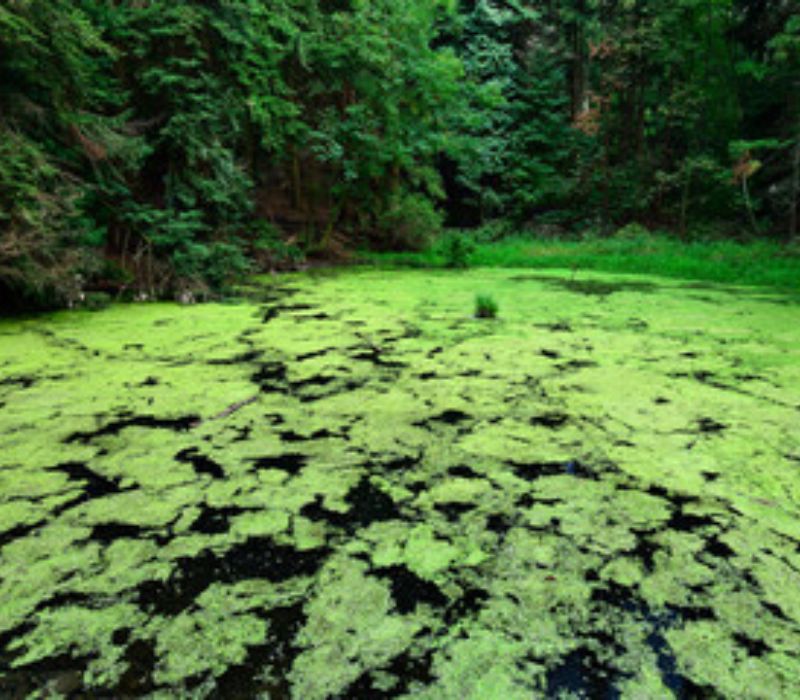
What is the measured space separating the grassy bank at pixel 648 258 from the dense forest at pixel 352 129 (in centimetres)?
64

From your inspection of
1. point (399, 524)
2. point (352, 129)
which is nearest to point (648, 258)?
point (352, 129)

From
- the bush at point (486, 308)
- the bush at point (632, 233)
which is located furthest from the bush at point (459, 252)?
the bush at point (486, 308)

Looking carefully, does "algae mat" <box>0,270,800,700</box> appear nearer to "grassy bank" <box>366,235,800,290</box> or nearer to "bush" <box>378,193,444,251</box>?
"grassy bank" <box>366,235,800,290</box>

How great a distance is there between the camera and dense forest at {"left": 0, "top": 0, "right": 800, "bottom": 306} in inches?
132

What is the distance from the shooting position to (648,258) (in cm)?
636

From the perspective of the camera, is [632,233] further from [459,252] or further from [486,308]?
[486,308]

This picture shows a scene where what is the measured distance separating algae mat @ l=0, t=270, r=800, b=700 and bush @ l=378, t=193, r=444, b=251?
489cm

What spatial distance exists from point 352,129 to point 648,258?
3968mm

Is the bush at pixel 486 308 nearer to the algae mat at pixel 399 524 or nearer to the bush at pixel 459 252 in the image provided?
the algae mat at pixel 399 524

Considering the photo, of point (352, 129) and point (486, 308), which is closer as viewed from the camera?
point (486, 308)

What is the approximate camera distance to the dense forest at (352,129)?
3.35 meters

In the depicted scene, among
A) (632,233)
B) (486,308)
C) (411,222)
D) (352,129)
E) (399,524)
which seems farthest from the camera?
(632,233)

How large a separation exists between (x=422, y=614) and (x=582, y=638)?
0.28 meters

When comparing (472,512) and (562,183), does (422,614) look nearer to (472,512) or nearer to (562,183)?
(472,512)
